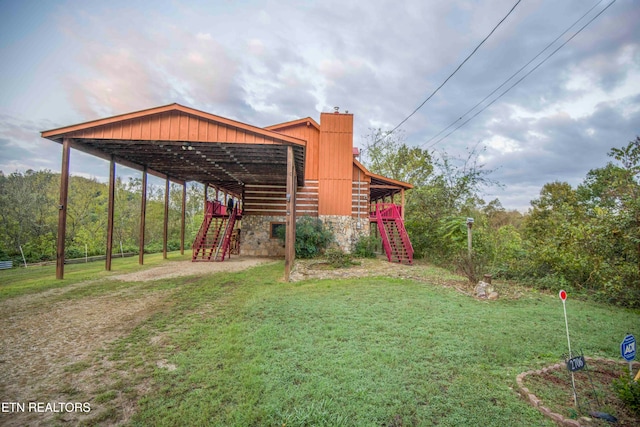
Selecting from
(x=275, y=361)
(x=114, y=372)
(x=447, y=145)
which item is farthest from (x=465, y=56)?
(x=114, y=372)

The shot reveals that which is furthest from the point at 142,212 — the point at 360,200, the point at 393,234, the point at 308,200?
the point at 393,234

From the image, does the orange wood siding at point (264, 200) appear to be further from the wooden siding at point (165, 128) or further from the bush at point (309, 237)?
the wooden siding at point (165, 128)

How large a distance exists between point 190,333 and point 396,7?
11.8 metres

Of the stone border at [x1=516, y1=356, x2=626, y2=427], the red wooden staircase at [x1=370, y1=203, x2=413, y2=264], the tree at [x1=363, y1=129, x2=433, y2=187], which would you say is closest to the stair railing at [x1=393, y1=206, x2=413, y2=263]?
the red wooden staircase at [x1=370, y1=203, x2=413, y2=264]

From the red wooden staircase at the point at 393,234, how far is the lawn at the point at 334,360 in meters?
6.39

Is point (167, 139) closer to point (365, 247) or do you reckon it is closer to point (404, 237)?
point (365, 247)

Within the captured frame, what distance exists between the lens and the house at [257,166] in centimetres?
838

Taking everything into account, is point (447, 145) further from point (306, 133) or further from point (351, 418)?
point (351, 418)

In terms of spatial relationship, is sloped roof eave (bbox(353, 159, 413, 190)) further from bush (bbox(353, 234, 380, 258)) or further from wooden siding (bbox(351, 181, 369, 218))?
bush (bbox(353, 234, 380, 258))

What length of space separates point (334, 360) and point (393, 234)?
10.9 metres

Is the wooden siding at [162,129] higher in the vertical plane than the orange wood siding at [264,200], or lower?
higher

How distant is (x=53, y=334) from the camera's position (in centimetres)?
428

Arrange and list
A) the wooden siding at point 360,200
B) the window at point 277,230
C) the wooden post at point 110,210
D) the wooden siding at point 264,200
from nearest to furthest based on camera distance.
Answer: the wooden post at point 110,210, the wooden siding at point 360,200, the window at point 277,230, the wooden siding at point 264,200

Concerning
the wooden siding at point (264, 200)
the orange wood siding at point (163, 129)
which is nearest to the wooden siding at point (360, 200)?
the wooden siding at point (264, 200)
